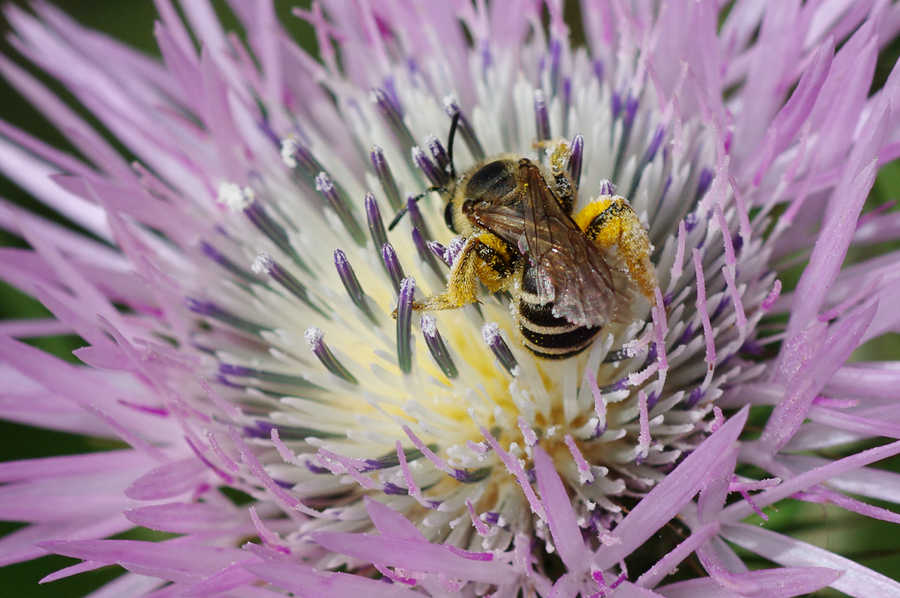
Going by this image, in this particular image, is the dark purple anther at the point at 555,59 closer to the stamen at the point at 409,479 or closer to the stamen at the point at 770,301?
the stamen at the point at 770,301

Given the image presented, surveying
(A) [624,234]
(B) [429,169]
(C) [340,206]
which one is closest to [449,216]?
(B) [429,169]

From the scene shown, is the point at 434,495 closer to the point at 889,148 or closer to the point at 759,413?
the point at 759,413

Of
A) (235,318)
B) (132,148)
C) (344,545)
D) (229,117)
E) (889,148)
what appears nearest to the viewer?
(344,545)

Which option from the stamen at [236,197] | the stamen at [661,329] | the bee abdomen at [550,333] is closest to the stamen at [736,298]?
the stamen at [661,329]

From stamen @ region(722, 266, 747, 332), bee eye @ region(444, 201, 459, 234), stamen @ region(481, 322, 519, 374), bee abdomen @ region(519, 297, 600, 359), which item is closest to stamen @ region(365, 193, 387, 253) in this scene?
bee eye @ region(444, 201, 459, 234)

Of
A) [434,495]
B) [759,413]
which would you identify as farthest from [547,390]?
[759,413]

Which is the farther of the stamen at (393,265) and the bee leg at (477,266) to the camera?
the stamen at (393,265)

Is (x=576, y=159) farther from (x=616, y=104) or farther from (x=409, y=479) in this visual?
(x=409, y=479)
